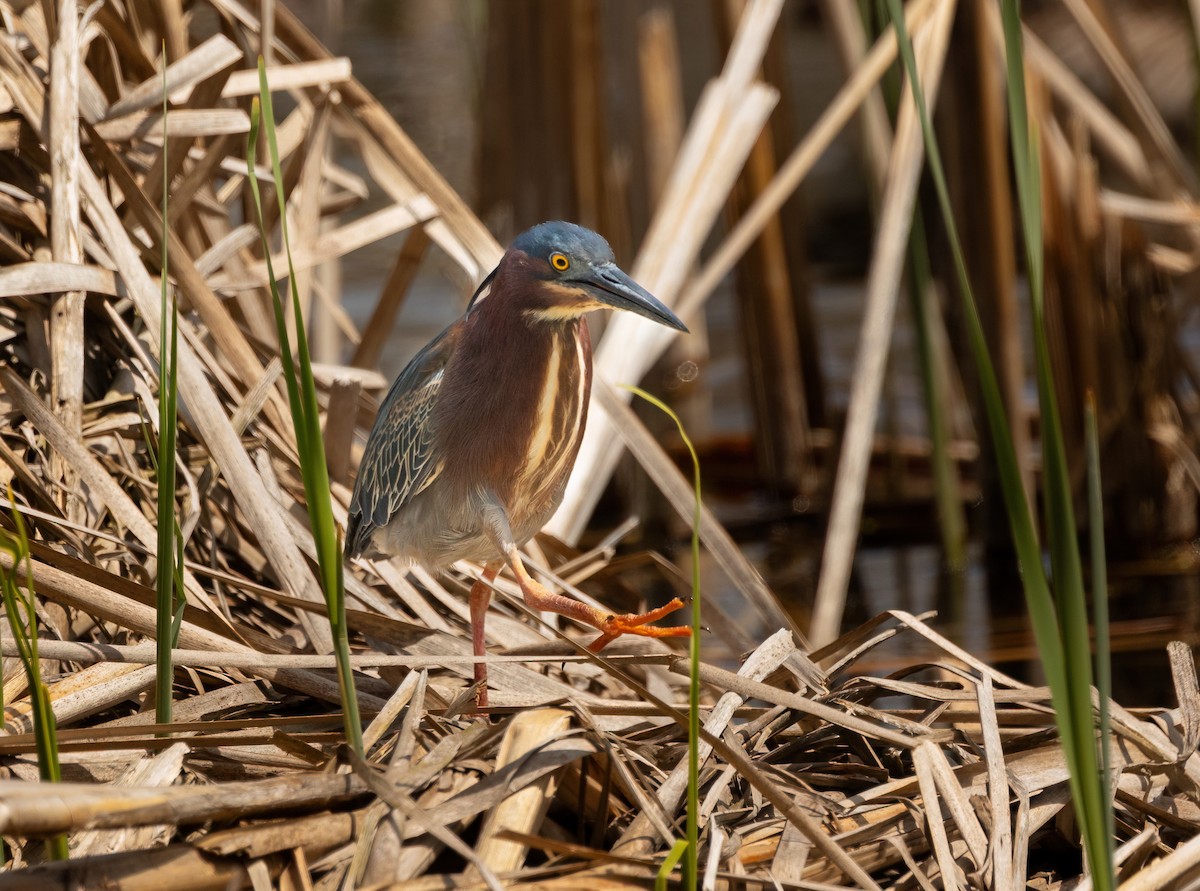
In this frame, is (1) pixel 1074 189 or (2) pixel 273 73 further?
(1) pixel 1074 189

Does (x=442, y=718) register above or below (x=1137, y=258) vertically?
below

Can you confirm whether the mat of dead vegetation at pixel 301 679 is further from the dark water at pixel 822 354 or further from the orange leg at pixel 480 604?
the dark water at pixel 822 354

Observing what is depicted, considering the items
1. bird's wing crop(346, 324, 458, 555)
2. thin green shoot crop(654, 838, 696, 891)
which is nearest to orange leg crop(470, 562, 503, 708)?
bird's wing crop(346, 324, 458, 555)

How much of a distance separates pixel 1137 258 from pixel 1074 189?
397 mm

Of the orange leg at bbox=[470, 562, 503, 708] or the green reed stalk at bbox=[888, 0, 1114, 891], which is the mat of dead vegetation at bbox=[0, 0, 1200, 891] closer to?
the orange leg at bbox=[470, 562, 503, 708]

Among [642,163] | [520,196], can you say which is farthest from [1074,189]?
[520,196]

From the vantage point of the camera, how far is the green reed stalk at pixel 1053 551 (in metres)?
1.48

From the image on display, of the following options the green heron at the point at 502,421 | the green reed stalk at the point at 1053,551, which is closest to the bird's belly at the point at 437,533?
the green heron at the point at 502,421

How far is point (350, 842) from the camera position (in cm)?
188

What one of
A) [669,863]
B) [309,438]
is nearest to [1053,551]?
[669,863]

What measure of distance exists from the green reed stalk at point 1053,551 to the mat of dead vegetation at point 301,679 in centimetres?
44

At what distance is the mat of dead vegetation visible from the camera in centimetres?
185

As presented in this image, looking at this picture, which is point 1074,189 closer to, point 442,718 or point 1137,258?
point 1137,258

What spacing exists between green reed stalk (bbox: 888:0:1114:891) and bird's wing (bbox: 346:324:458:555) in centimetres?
151
